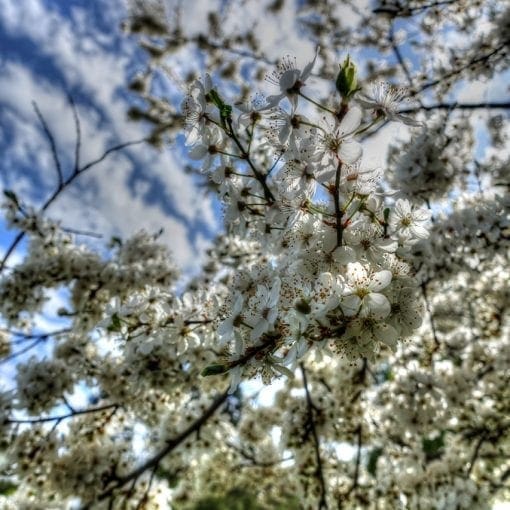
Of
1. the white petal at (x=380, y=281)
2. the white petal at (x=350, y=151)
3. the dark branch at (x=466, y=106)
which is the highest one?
the dark branch at (x=466, y=106)

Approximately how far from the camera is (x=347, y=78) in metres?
1.26

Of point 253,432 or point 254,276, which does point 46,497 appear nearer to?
point 253,432

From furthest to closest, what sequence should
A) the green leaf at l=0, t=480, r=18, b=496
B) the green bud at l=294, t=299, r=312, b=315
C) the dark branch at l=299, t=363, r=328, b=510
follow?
the green leaf at l=0, t=480, r=18, b=496 → the dark branch at l=299, t=363, r=328, b=510 → the green bud at l=294, t=299, r=312, b=315

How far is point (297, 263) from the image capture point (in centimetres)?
160

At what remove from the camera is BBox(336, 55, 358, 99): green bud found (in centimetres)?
126

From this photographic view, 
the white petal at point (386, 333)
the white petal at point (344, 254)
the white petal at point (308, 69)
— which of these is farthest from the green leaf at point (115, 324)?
the white petal at point (308, 69)

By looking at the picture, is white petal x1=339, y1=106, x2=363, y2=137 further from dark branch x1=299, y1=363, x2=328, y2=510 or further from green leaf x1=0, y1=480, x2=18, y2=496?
green leaf x1=0, y1=480, x2=18, y2=496

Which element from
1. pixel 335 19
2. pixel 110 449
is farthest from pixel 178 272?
pixel 335 19

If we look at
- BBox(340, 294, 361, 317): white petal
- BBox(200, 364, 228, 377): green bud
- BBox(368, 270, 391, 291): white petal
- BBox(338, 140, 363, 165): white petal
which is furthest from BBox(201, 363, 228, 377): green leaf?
BBox(338, 140, 363, 165): white petal

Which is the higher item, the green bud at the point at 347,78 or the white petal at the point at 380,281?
the green bud at the point at 347,78

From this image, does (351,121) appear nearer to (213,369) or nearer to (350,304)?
(350,304)

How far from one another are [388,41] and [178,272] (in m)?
3.83

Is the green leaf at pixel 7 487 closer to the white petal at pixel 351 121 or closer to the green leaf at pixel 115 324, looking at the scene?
the green leaf at pixel 115 324

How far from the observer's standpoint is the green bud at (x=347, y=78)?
4.14 feet
